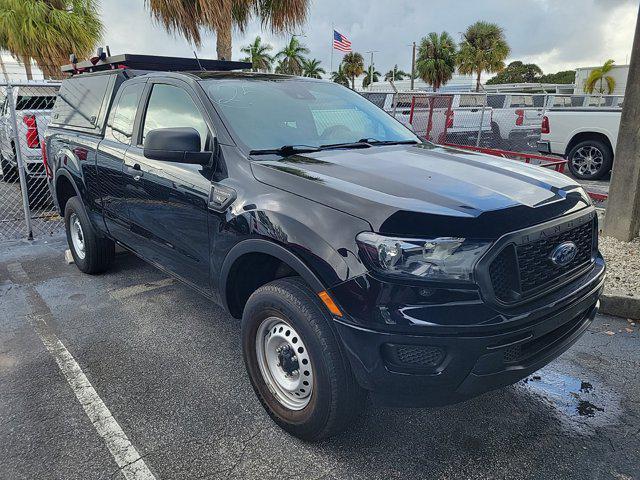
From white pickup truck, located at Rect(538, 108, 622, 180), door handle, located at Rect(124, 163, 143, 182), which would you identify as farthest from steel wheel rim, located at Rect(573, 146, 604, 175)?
door handle, located at Rect(124, 163, 143, 182)

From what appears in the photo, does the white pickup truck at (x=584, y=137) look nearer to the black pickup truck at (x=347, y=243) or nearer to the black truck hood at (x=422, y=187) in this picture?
the black pickup truck at (x=347, y=243)

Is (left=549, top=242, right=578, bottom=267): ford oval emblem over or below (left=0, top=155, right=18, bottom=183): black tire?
over

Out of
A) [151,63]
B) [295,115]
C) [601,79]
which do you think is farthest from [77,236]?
[601,79]

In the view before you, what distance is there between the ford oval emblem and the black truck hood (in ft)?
0.53

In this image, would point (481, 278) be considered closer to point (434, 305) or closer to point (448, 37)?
point (434, 305)

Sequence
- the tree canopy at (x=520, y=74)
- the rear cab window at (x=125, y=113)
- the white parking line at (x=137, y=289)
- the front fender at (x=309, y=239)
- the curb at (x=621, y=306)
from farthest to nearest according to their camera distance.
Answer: the tree canopy at (x=520, y=74)
the white parking line at (x=137, y=289)
the curb at (x=621, y=306)
the rear cab window at (x=125, y=113)
the front fender at (x=309, y=239)

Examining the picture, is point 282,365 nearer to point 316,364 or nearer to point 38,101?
point 316,364

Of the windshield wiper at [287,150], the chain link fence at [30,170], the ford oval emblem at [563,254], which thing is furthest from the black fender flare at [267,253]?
the chain link fence at [30,170]

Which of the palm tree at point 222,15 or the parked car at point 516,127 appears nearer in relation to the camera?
the palm tree at point 222,15

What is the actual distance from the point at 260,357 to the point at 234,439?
0.45 meters

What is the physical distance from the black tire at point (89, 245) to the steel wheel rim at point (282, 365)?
2.90m

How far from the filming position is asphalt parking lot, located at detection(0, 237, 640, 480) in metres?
2.50

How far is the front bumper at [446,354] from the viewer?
2.09 m

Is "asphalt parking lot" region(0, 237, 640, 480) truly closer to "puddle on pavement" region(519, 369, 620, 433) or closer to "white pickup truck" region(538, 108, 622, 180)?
"puddle on pavement" region(519, 369, 620, 433)
